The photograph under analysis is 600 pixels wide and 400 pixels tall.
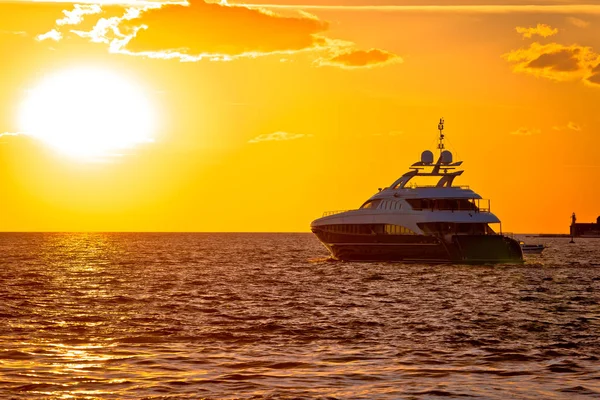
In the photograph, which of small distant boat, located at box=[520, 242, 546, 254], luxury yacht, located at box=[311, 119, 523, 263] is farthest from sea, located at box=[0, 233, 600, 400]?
small distant boat, located at box=[520, 242, 546, 254]

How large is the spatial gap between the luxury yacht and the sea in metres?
20.8

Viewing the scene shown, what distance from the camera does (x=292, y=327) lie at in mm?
31781

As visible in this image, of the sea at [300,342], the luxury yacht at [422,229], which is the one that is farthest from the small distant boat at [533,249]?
the sea at [300,342]

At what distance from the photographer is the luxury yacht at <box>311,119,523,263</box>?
75250 millimetres

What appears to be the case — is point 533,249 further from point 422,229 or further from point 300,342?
point 300,342

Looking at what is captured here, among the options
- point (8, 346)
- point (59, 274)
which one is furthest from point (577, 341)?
point (59, 274)

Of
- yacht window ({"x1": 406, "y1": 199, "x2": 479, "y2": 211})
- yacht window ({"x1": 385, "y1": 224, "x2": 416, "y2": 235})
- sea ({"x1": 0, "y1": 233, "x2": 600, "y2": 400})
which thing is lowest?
sea ({"x1": 0, "y1": 233, "x2": 600, "y2": 400})

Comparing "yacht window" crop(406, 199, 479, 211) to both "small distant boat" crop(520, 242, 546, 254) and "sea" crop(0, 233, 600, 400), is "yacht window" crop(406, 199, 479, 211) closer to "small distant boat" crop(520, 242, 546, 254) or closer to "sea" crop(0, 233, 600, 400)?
"sea" crop(0, 233, 600, 400)

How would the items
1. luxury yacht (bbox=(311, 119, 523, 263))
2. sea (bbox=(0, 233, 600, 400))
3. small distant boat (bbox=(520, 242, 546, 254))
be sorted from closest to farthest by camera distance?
sea (bbox=(0, 233, 600, 400)), luxury yacht (bbox=(311, 119, 523, 263)), small distant boat (bbox=(520, 242, 546, 254))

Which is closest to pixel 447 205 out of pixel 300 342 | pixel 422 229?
pixel 422 229

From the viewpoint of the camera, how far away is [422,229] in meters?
76.8

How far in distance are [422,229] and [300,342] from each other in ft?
166

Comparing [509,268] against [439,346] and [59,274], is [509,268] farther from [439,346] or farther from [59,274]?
[439,346]

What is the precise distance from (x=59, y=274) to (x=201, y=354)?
5133cm
